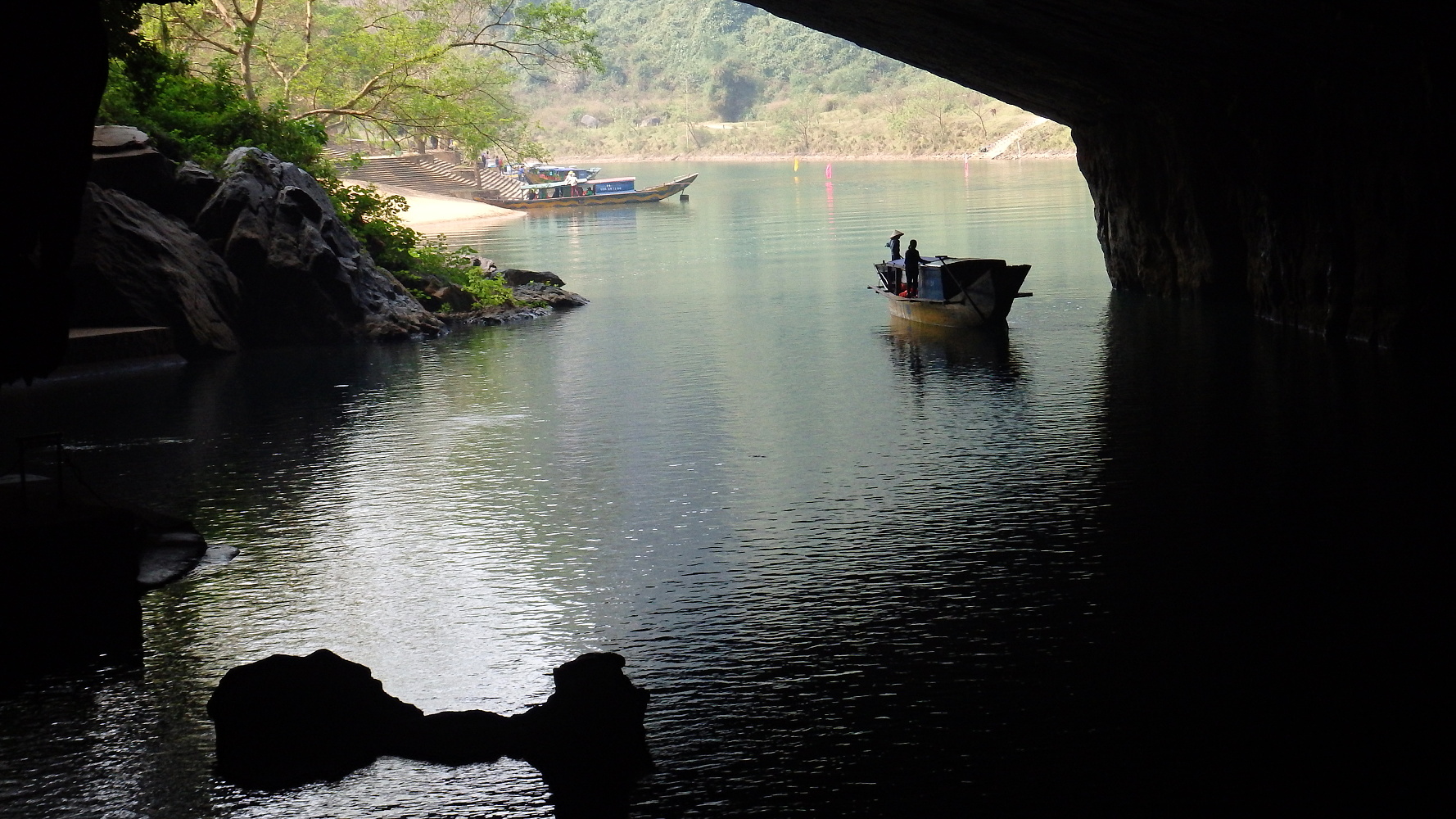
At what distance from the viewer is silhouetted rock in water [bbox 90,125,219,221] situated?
23578 millimetres

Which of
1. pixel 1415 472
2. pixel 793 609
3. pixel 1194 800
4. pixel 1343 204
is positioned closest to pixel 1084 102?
pixel 1343 204

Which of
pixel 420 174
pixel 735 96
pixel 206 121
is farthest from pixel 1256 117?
pixel 735 96

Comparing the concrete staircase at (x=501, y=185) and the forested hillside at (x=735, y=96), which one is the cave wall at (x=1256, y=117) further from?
the forested hillside at (x=735, y=96)

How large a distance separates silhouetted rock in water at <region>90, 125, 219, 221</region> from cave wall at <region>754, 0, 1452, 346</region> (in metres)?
11.8

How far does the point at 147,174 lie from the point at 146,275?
9.76 feet

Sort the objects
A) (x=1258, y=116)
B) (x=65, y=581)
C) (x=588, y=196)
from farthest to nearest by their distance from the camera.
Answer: (x=588, y=196), (x=1258, y=116), (x=65, y=581)

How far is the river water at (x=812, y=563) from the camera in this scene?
24.5ft

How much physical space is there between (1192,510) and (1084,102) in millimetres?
14648

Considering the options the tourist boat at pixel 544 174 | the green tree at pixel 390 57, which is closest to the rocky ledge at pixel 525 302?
the green tree at pixel 390 57

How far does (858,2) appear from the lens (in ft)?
57.9

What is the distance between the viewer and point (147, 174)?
2425cm

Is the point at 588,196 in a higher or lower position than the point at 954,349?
higher

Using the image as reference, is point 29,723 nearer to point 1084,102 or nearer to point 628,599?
point 628,599

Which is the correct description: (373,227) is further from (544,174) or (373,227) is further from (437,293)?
(544,174)
